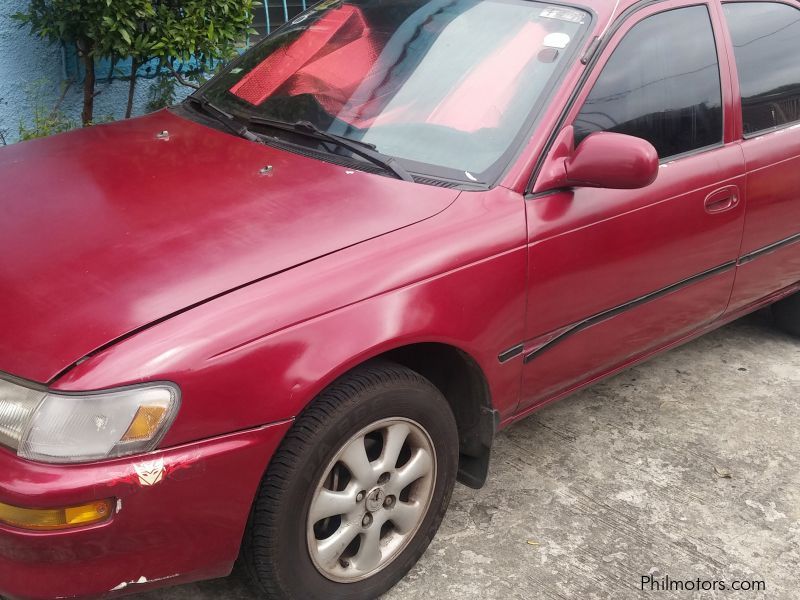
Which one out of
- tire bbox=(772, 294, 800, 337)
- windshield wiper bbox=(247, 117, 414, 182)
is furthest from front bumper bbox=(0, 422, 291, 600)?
tire bbox=(772, 294, 800, 337)

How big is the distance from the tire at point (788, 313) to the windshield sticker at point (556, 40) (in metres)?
2.07

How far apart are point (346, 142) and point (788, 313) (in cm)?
256

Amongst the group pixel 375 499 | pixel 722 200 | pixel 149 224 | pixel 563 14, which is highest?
pixel 563 14

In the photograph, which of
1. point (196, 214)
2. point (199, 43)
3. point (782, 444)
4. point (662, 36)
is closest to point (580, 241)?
point (662, 36)

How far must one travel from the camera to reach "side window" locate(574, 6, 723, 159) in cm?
306

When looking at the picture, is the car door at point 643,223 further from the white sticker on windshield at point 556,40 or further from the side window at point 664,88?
the white sticker on windshield at point 556,40

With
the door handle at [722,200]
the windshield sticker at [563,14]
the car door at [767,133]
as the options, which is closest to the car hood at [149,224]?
the windshield sticker at [563,14]

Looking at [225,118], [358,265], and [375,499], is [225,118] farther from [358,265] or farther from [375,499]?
[375,499]

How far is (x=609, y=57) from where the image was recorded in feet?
10.0

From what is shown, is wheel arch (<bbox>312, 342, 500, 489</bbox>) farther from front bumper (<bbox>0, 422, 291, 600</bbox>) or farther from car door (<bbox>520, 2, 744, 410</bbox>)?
front bumper (<bbox>0, 422, 291, 600</bbox>)

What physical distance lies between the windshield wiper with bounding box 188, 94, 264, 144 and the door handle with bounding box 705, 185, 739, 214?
1544mm

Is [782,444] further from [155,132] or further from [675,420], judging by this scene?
[155,132]

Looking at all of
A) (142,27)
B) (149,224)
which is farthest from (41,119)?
(149,224)

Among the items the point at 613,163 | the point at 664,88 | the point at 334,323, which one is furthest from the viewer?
the point at 664,88
